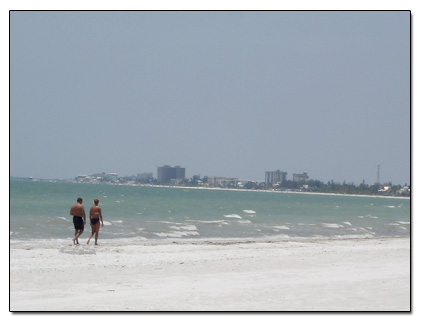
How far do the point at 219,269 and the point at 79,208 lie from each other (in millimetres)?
5149

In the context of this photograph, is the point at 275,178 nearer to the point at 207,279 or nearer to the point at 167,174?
the point at 167,174

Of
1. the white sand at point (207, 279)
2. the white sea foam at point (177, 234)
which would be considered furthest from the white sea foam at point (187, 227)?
the white sand at point (207, 279)

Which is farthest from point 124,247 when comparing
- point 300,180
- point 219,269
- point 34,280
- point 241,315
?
point 300,180

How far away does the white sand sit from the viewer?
10.5 m

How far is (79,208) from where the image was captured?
18.6 meters

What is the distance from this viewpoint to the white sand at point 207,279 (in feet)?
34.5

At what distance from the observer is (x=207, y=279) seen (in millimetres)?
13633

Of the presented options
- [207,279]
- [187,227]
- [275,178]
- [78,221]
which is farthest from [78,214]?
[275,178]

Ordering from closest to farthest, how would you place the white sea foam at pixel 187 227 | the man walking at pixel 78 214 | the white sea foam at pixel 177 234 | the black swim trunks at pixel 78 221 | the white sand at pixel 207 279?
the white sand at pixel 207 279 < the man walking at pixel 78 214 < the black swim trunks at pixel 78 221 < the white sea foam at pixel 177 234 < the white sea foam at pixel 187 227

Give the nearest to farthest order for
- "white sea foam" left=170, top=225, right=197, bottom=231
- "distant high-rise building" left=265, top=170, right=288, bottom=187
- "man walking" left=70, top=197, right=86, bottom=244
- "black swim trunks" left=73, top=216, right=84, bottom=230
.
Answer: "man walking" left=70, top=197, right=86, bottom=244, "black swim trunks" left=73, top=216, right=84, bottom=230, "white sea foam" left=170, top=225, right=197, bottom=231, "distant high-rise building" left=265, top=170, right=288, bottom=187

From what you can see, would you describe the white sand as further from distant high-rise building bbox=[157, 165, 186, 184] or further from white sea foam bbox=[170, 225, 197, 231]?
distant high-rise building bbox=[157, 165, 186, 184]

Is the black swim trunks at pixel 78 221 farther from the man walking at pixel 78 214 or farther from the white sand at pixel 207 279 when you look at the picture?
the white sand at pixel 207 279

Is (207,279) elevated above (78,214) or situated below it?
below

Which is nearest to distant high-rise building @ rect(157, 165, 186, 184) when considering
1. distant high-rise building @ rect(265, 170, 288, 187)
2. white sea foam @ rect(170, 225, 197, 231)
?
distant high-rise building @ rect(265, 170, 288, 187)
